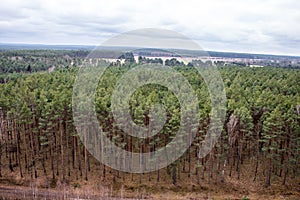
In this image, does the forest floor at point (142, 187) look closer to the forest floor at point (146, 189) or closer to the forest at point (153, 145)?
the forest floor at point (146, 189)

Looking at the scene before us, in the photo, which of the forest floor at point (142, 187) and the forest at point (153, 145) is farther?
the forest at point (153, 145)

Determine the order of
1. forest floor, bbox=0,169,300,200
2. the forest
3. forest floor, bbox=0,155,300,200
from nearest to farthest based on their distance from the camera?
1. forest floor, bbox=0,169,300,200
2. forest floor, bbox=0,155,300,200
3. the forest

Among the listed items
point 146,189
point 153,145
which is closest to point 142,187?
point 146,189

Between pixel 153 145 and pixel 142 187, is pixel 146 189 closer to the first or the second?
pixel 142 187

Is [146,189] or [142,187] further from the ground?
[142,187]

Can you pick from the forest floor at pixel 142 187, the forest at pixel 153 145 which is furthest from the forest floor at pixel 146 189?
the forest at pixel 153 145

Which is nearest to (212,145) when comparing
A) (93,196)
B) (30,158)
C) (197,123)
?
(197,123)

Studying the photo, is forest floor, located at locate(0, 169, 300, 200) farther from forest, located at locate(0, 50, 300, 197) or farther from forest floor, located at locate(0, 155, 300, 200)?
forest, located at locate(0, 50, 300, 197)

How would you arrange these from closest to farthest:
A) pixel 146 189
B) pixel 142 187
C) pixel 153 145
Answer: pixel 146 189 < pixel 142 187 < pixel 153 145

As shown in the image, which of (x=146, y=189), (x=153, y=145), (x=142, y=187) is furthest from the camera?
(x=153, y=145)

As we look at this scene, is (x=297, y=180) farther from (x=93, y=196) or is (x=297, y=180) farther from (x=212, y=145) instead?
(x=93, y=196)

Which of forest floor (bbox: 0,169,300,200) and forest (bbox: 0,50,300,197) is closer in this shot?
forest floor (bbox: 0,169,300,200)

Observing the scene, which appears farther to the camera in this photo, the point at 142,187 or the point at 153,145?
the point at 153,145

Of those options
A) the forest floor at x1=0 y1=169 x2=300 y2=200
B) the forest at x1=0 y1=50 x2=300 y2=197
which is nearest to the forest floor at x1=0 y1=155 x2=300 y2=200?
the forest floor at x1=0 y1=169 x2=300 y2=200
